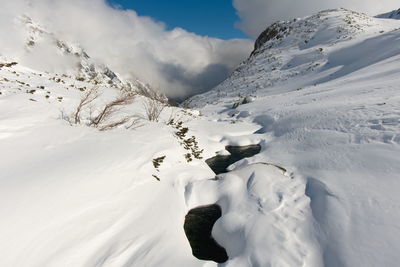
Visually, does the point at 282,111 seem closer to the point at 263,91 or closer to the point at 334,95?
the point at 334,95

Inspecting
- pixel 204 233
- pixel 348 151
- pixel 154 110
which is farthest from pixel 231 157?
pixel 204 233

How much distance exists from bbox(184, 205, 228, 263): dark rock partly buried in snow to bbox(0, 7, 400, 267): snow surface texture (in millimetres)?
329

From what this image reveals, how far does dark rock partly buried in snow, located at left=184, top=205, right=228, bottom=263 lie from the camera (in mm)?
Result: 6922

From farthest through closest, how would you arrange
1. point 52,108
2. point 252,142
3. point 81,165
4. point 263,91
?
point 263,91
point 252,142
point 52,108
point 81,165

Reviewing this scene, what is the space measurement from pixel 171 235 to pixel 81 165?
356 cm

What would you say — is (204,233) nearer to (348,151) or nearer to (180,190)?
(180,190)

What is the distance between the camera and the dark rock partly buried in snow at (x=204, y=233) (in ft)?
22.7

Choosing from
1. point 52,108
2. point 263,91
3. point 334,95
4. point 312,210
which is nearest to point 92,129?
point 52,108

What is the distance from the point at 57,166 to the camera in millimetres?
7340

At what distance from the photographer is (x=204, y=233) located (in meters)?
7.98

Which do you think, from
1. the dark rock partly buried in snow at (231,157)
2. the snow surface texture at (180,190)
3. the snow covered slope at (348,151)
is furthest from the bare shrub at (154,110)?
the snow covered slope at (348,151)

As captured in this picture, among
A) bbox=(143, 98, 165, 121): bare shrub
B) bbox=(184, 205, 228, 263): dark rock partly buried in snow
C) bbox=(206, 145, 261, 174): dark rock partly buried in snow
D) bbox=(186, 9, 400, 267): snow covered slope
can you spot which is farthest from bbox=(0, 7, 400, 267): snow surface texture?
bbox=(143, 98, 165, 121): bare shrub

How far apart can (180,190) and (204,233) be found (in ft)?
7.10

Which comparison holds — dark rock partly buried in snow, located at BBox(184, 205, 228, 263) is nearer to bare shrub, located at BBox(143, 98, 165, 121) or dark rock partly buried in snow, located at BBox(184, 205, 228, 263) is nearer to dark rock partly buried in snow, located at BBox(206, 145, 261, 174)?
dark rock partly buried in snow, located at BBox(206, 145, 261, 174)
